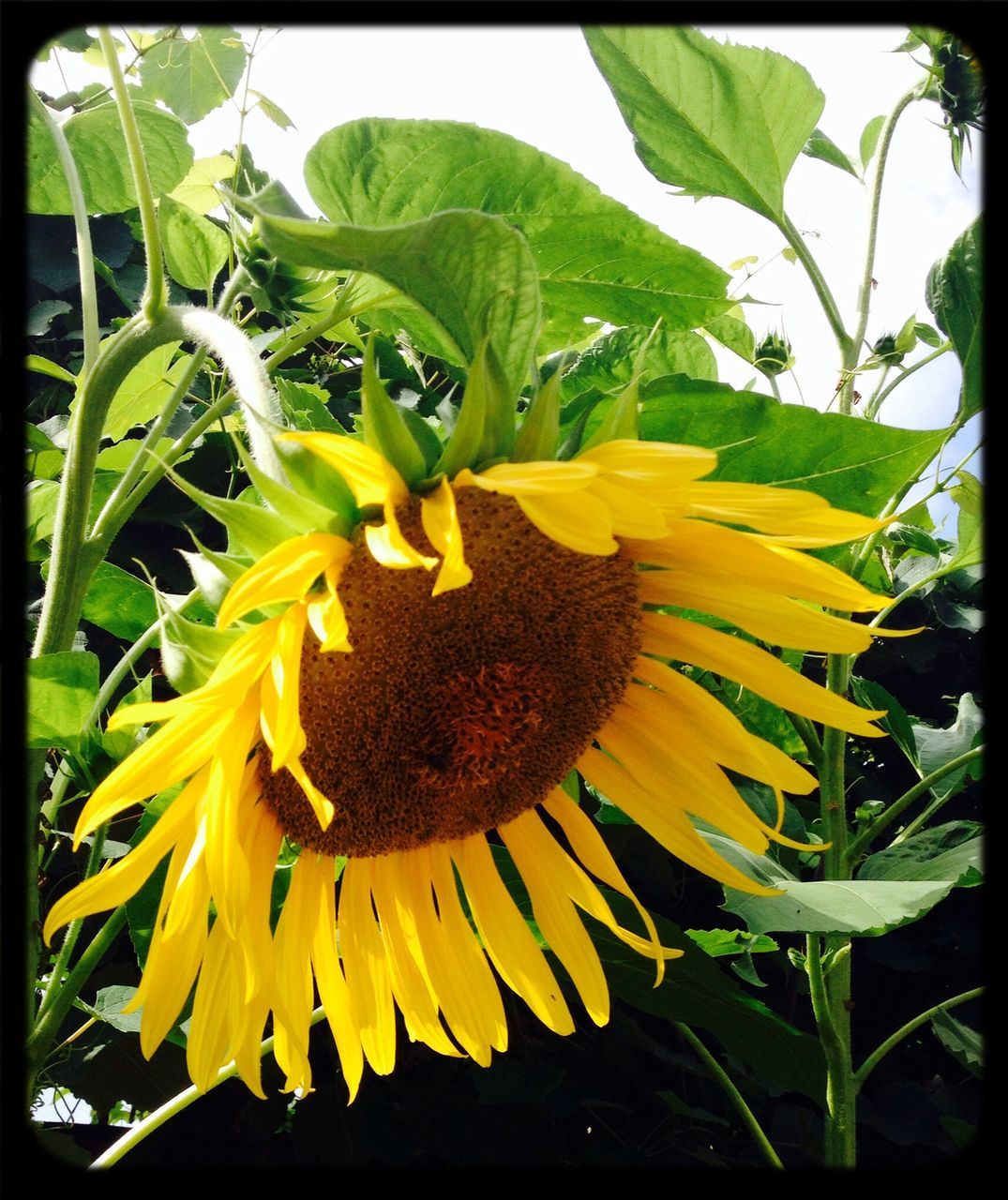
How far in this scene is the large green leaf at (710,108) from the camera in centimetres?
81

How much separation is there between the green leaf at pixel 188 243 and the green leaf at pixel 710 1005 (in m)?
0.65

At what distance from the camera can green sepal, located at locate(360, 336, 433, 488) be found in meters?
0.58

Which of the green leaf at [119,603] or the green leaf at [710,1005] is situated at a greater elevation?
the green leaf at [119,603]

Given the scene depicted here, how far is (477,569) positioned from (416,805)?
7.5 inches

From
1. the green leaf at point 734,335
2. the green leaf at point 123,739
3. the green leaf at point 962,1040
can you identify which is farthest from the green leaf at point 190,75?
the green leaf at point 962,1040

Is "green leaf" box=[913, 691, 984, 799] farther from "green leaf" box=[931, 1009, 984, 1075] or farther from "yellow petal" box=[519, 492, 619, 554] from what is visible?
"yellow petal" box=[519, 492, 619, 554]

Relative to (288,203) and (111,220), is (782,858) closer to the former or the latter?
(288,203)

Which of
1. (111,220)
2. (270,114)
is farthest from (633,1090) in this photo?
(111,220)

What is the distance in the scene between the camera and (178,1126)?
1461 mm

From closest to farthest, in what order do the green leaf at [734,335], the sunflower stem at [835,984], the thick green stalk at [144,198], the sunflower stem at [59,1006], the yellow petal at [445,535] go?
1. the yellow petal at [445,535]
2. the thick green stalk at [144,198]
3. the sunflower stem at [59,1006]
4. the sunflower stem at [835,984]
5. the green leaf at [734,335]

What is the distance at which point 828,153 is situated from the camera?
1.19 m

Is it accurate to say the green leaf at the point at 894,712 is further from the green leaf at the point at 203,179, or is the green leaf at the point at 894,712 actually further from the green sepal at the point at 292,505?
the green leaf at the point at 203,179

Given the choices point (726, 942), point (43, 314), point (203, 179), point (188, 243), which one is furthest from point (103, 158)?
point (726, 942)

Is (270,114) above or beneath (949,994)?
above
